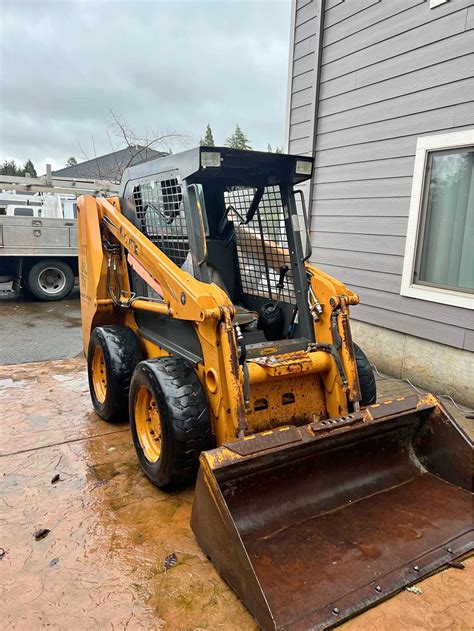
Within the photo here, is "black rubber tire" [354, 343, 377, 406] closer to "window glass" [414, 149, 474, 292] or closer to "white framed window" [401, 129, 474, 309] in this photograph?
"white framed window" [401, 129, 474, 309]

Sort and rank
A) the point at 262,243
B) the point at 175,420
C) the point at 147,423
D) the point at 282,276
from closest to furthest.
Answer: the point at 175,420, the point at 147,423, the point at 282,276, the point at 262,243

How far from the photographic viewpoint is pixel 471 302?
4516 mm

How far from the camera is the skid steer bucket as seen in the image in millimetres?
2201

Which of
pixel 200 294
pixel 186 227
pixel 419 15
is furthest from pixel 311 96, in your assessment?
pixel 200 294

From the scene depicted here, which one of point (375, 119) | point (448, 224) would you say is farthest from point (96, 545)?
point (375, 119)

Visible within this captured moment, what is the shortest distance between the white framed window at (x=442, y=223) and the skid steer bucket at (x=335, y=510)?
2127 mm

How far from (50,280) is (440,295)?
8929mm

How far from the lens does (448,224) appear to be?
4.84 meters

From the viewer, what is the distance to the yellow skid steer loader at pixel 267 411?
93.0 inches

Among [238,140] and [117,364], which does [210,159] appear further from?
[238,140]

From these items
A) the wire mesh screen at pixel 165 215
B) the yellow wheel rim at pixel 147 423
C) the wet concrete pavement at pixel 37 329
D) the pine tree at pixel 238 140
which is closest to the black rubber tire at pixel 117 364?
the yellow wheel rim at pixel 147 423

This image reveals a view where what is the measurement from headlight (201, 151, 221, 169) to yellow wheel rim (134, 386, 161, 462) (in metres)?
1.59

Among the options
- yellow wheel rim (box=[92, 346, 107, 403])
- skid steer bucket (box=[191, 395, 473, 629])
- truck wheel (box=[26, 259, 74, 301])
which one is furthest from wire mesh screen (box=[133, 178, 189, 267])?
truck wheel (box=[26, 259, 74, 301])

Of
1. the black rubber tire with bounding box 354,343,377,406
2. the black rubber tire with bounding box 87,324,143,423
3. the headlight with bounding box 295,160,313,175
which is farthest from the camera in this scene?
the black rubber tire with bounding box 87,324,143,423
